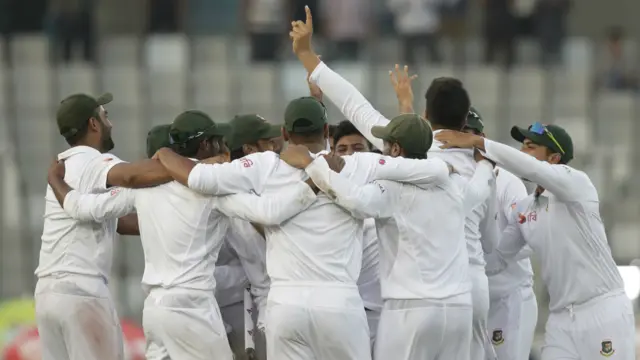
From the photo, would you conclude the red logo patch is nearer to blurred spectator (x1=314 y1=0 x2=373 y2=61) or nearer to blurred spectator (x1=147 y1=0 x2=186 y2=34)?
blurred spectator (x1=314 y1=0 x2=373 y2=61)

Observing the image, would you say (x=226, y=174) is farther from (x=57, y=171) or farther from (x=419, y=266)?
(x=57, y=171)

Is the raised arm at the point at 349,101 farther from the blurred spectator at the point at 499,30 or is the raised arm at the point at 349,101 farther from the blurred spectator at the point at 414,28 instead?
the blurred spectator at the point at 499,30

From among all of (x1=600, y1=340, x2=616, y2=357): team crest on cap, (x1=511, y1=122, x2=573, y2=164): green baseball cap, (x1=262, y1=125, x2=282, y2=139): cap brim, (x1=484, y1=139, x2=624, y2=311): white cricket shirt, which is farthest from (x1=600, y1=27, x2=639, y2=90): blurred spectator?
(x1=262, y1=125, x2=282, y2=139): cap brim

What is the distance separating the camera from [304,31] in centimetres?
898

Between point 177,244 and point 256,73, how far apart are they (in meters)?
9.27

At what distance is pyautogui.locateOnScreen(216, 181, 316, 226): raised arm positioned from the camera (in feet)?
25.7

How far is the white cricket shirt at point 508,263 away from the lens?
378 inches

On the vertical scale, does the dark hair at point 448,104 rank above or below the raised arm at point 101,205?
above

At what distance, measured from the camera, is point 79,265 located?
870 centimetres

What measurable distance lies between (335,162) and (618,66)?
38.3 feet

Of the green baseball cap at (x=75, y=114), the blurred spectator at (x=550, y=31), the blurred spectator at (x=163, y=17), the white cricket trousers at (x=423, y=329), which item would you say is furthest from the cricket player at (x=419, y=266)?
the blurred spectator at (x=550, y=31)

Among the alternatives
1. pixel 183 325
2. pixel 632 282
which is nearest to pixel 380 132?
pixel 183 325

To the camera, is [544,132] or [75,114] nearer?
[75,114]

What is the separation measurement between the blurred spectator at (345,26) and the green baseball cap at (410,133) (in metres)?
9.54
